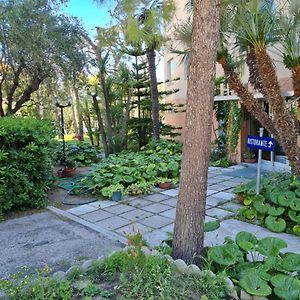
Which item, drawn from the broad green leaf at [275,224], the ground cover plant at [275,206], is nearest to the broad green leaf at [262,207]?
the ground cover plant at [275,206]

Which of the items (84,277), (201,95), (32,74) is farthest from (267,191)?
(32,74)

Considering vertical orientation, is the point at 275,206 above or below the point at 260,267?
below

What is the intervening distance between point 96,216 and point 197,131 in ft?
10.5

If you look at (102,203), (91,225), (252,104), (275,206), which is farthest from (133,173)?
(275,206)

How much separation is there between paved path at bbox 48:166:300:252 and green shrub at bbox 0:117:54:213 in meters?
0.64

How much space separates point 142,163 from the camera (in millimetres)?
7617

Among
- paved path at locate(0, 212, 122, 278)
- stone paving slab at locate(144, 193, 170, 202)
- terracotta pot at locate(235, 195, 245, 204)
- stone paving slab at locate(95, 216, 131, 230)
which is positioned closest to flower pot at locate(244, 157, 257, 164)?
terracotta pot at locate(235, 195, 245, 204)

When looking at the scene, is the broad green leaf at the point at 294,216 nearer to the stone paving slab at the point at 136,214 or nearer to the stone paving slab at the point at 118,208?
the stone paving slab at the point at 136,214

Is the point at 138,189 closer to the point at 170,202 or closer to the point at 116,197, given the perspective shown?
the point at 116,197

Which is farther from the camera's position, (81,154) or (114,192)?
(81,154)

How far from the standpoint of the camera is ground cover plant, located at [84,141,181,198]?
6500 mm

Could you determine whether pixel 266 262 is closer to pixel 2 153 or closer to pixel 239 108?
pixel 2 153

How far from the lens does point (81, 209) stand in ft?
18.2

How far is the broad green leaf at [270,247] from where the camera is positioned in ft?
8.45
